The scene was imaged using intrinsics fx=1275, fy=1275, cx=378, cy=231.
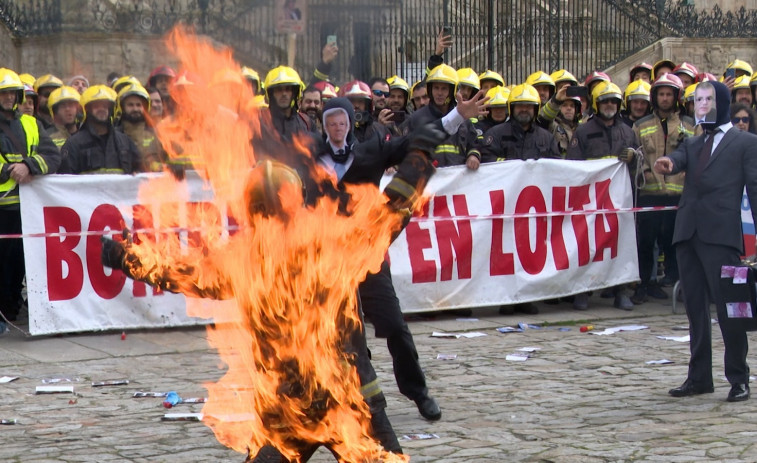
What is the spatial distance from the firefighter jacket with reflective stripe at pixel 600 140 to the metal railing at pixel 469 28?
3005 mm

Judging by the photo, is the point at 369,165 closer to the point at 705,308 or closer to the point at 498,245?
the point at 705,308

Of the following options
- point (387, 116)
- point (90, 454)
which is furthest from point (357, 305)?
point (387, 116)

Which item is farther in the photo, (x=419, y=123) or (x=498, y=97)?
(x=498, y=97)

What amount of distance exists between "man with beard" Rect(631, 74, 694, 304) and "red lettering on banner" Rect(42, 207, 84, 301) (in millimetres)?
5665

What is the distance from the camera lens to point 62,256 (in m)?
10.9

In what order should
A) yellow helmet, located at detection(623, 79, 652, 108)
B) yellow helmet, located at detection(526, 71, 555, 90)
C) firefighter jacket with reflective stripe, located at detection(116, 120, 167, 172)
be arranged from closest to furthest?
1. firefighter jacket with reflective stripe, located at detection(116, 120, 167, 172)
2. yellow helmet, located at detection(623, 79, 652, 108)
3. yellow helmet, located at detection(526, 71, 555, 90)

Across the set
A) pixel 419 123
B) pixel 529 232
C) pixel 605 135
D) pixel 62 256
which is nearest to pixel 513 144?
pixel 529 232

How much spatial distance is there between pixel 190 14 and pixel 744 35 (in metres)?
13.0

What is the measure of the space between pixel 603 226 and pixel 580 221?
30cm

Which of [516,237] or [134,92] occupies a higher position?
[134,92]

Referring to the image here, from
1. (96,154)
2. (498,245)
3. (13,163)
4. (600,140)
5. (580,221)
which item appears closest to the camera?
(13,163)

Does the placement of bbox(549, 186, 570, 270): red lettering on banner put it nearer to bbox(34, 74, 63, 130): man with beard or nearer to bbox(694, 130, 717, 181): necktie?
bbox(694, 130, 717, 181): necktie

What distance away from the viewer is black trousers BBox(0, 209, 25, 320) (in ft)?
36.2

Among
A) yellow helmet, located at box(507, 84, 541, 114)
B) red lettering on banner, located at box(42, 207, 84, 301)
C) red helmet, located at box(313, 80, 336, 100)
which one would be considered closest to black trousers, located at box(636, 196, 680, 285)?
yellow helmet, located at box(507, 84, 541, 114)
